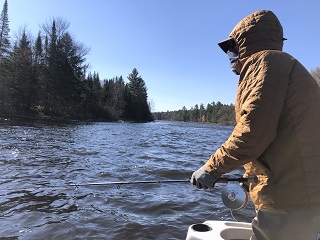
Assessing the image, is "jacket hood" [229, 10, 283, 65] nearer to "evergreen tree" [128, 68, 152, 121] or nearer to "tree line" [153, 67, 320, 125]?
"evergreen tree" [128, 68, 152, 121]

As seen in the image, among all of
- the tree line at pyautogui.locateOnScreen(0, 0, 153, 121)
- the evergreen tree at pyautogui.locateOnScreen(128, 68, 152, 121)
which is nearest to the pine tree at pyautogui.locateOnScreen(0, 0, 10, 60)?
the tree line at pyautogui.locateOnScreen(0, 0, 153, 121)

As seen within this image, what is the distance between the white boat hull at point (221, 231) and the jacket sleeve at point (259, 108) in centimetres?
108

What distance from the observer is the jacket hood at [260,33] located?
7.69ft

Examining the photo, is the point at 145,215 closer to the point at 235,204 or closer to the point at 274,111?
the point at 235,204

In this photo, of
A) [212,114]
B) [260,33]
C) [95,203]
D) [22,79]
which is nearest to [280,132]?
[260,33]

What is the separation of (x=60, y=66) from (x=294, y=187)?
57.7m

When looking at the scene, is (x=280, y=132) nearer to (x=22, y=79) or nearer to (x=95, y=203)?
(x=95, y=203)

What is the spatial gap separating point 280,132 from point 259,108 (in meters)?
0.25

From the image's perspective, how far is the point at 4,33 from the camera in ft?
185

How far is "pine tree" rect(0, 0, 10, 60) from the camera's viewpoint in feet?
172

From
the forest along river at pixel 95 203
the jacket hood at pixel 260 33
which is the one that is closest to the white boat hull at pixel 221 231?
the jacket hood at pixel 260 33

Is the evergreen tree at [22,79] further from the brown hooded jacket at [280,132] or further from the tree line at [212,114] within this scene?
the tree line at [212,114]

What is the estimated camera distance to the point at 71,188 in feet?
24.7

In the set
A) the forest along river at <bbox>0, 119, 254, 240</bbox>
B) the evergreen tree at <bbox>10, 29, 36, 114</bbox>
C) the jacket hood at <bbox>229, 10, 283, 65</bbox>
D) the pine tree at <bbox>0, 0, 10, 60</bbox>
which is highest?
the pine tree at <bbox>0, 0, 10, 60</bbox>
